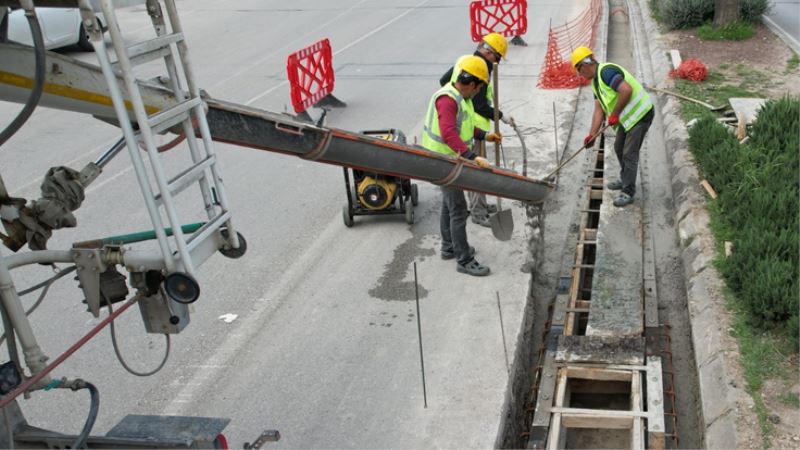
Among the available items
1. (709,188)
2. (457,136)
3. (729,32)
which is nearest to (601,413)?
(457,136)

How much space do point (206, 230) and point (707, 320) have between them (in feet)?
13.8

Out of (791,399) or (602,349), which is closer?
(791,399)

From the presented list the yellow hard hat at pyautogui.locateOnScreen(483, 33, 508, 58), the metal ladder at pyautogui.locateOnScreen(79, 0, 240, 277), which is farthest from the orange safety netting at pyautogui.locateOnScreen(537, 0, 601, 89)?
the metal ladder at pyautogui.locateOnScreen(79, 0, 240, 277)

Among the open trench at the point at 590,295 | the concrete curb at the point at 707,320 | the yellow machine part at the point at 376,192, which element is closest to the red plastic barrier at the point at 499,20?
the open trench at the point at 590,295

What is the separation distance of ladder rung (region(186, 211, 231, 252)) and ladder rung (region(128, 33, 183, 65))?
0.81 meters

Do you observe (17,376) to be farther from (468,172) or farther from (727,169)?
(727,169)

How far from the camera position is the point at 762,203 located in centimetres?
696

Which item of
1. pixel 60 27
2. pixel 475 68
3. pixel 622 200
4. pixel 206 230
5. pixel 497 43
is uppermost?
pixel 206 230

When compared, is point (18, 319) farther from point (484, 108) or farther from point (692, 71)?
point (692, 71)

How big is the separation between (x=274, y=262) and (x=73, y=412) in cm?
271

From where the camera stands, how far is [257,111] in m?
4.57

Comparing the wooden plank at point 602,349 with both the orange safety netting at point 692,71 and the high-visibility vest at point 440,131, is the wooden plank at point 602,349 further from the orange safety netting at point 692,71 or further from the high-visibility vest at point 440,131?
the orange safety netting at point 692,71

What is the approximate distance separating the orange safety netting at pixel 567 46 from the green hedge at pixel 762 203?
4.75 metres

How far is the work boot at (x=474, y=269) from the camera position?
24.6ft
